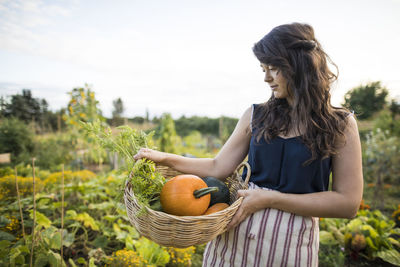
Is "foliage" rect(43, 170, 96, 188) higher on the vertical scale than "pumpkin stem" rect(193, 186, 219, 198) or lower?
lower

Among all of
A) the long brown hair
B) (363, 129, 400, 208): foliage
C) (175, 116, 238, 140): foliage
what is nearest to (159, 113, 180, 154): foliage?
(363, 129, 400, 208): foliage

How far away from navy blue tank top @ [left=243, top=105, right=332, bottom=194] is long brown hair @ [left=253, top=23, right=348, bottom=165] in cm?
4

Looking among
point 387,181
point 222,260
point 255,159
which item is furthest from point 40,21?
point 387,181

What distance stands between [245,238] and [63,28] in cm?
366

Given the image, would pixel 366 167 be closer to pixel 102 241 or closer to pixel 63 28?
pixel 102 241

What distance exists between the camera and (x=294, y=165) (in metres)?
1.11

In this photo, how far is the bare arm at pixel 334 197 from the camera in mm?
1042

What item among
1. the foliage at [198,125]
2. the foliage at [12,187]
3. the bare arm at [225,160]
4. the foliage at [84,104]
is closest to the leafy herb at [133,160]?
the bare arm at [225,160]

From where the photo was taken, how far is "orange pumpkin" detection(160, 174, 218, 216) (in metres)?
1.00

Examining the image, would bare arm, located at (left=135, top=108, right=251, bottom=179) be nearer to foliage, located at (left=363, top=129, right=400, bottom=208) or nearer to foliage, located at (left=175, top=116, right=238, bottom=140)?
foliage, located at (left=363, top=129, right=400, bottom=208)

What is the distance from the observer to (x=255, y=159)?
123 cm

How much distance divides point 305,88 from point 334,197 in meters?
0.56

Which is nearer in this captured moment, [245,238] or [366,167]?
[245,238]

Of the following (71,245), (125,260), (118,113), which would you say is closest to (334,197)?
(125,260)
